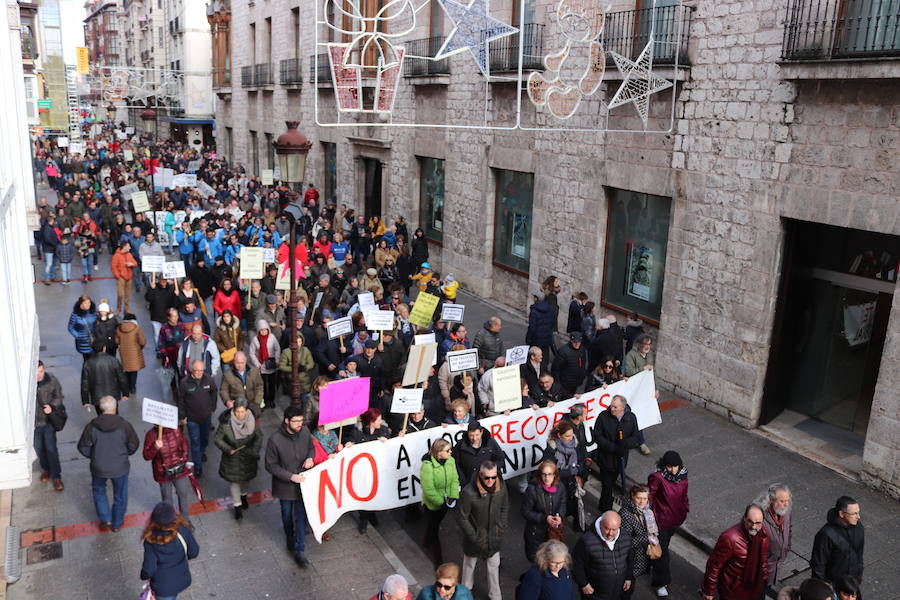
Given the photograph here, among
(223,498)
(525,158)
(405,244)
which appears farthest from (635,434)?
(405,244)

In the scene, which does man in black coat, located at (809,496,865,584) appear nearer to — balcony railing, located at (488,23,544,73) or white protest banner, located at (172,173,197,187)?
balcony railing, located at (488,23,544,73)

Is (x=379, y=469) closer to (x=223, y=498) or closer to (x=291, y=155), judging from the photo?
(x=223, y=498)

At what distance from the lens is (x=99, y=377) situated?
410 inches

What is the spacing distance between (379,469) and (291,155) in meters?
3.90

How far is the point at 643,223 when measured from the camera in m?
13.6

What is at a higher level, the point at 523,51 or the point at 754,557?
the point at 523,51

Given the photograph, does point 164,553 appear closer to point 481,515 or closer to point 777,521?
point 481,515

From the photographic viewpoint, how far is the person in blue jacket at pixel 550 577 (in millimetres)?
5777

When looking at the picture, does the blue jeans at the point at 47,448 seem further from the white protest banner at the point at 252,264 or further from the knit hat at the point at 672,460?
the knit hat at the point at 672,460

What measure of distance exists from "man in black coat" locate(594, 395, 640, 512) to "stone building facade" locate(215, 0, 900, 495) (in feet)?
10.8

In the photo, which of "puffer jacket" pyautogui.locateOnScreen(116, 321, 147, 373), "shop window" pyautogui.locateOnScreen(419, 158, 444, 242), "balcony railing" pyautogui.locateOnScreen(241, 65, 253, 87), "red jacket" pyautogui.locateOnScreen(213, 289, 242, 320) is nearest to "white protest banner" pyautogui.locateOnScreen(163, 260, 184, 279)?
"red jacket" pyautogui.locateOnScreen(213, 289, 242, 320)

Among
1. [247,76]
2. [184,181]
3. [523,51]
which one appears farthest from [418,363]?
[247,76]

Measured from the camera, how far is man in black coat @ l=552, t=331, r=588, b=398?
36.6 ft

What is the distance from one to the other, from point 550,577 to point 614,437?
10.3 feet
